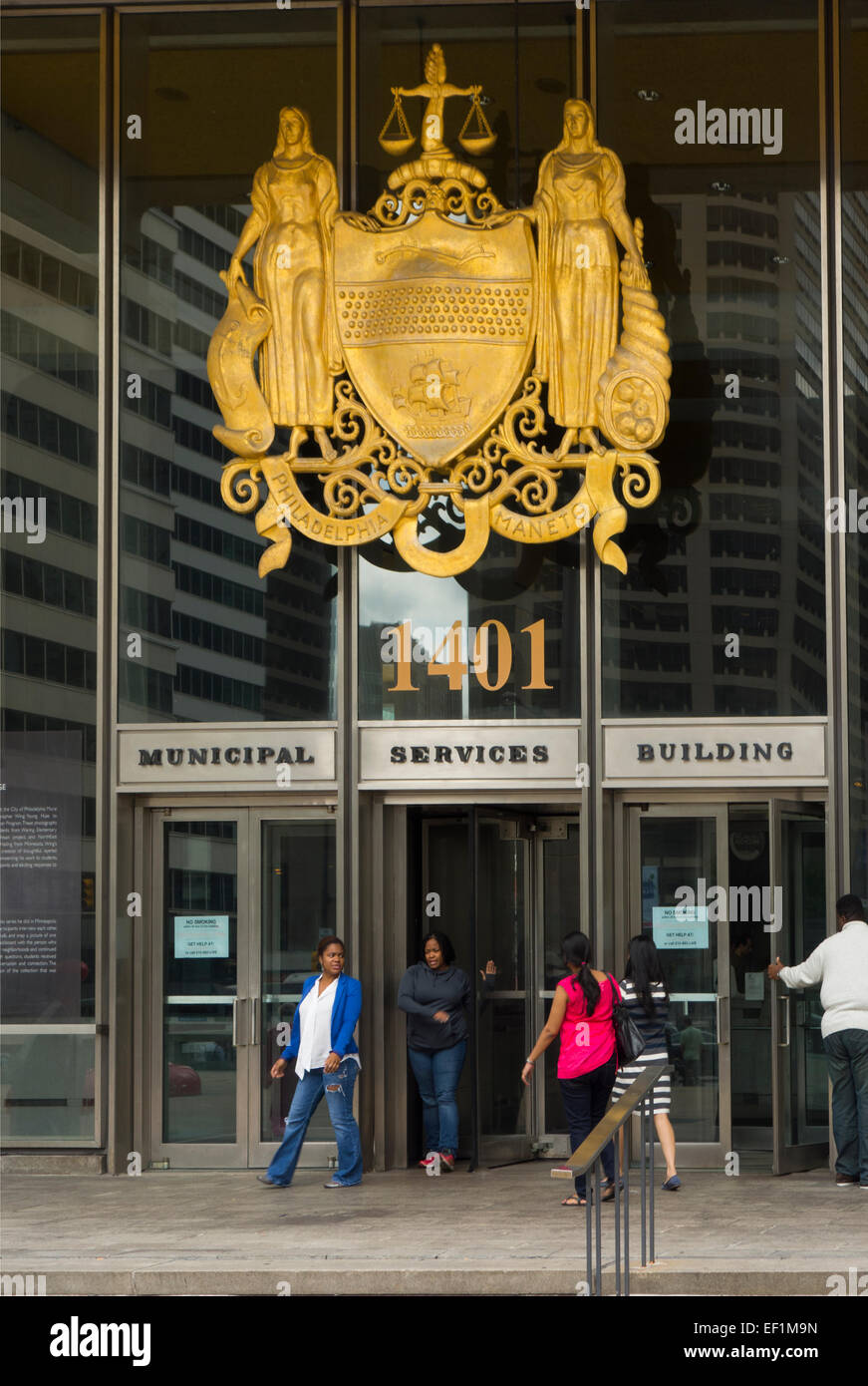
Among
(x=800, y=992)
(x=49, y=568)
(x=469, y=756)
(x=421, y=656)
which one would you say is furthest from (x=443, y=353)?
(x=800, y=992)

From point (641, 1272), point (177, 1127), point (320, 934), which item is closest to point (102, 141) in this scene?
point (320, 934)

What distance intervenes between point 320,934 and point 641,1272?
4634 mm

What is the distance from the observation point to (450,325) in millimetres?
12602

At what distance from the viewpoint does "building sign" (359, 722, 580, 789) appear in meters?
12.5

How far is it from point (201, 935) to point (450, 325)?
4.34m

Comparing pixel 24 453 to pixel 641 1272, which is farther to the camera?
pixel 24 453

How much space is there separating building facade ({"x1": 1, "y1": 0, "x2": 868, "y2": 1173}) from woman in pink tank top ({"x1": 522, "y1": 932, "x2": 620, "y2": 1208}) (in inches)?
60.6

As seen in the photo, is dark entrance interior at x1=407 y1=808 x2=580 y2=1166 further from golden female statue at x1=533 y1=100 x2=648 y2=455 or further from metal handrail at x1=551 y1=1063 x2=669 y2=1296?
metal handrail at x1=551 y1=1063 x2=669 y2=1296

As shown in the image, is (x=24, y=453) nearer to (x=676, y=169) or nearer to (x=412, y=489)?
(x=412, y=489)

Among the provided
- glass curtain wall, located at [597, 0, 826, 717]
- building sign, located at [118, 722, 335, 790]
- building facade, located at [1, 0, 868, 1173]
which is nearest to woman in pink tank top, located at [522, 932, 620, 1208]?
building facade, located at [1, 0, 868, 1173]

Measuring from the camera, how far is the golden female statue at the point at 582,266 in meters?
12.6
